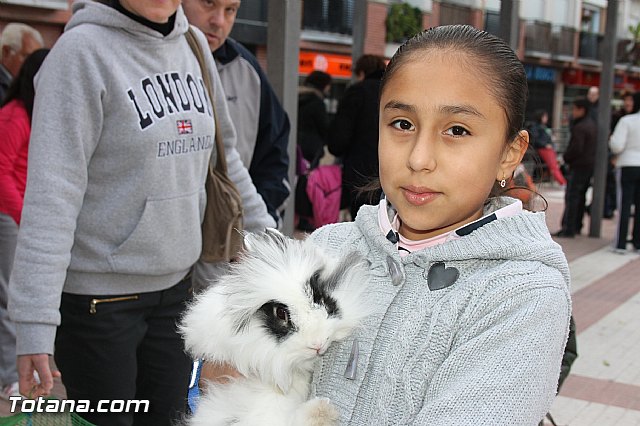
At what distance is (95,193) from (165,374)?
0.74m

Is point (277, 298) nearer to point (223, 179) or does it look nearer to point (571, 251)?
point (223, 179)

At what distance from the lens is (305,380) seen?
1.60 m

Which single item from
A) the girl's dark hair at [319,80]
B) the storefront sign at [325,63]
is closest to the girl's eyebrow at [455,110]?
the girl's dark hair at [319,80]

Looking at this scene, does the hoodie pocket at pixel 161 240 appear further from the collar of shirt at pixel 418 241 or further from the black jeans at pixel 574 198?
the black jeans at pixel 574 198

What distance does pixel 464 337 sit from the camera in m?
1.37

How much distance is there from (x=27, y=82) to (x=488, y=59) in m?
3.70

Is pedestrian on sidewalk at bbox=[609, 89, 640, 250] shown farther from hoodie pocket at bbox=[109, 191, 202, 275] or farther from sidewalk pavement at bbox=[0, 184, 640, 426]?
hoodie pocket at bbox=[109, 191, 202, 275]

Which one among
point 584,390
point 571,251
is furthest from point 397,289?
point 571,251

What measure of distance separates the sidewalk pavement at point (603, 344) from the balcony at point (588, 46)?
2618 cm

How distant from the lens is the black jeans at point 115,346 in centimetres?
255

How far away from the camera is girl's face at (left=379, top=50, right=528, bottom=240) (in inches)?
54.8

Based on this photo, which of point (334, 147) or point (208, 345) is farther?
point (334, 147)

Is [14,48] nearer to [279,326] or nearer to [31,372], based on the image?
[31,372]

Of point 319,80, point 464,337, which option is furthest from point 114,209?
point 319,80
